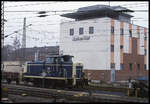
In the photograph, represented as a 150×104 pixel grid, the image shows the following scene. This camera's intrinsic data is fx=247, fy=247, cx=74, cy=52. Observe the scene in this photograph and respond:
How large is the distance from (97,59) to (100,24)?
18.9ft

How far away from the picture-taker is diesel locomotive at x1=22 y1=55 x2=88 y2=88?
71.8ft

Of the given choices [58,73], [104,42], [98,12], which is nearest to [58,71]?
[58,73]

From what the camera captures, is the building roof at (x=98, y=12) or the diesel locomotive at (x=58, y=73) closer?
the diesel locomotive at (x=58, y=73)

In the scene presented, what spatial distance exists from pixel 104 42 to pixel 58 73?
1922 cm

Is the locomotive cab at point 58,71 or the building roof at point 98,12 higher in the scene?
the building roof at point 98,12

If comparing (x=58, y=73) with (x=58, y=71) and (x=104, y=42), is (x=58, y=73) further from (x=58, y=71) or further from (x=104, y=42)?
(x=104, y=42)

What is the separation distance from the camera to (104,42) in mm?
40094

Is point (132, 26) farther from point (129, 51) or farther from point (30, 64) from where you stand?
point (30, 64)

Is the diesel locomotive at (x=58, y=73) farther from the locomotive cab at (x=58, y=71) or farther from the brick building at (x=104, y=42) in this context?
the brick building at (x=104, y=42)

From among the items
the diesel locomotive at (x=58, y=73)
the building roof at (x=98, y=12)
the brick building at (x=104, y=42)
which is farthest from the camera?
the building roof at (x=98, y=12)

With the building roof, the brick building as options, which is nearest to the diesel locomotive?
the building roof

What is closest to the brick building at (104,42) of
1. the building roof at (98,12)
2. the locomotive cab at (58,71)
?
the building roof at (98,12)

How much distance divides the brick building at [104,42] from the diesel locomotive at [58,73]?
56.4 feet

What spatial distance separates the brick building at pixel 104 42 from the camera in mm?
40062
